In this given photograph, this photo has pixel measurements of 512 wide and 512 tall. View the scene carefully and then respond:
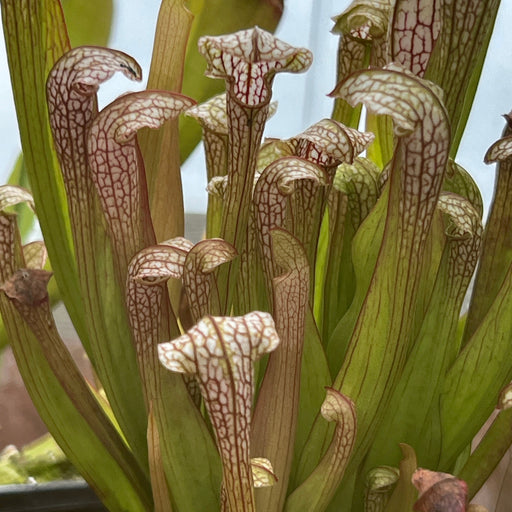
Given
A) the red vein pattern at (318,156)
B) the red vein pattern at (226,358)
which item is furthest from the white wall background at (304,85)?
the red vein pattern at (226,358)

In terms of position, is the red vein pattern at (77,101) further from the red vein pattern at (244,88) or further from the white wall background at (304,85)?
the white wall background at (304,85)

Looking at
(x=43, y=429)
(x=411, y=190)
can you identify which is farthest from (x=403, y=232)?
(x=43, y=429)

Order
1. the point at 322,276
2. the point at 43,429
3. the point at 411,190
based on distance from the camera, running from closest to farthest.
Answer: the point at 411,190
the point at 322,276
the point at 43,429

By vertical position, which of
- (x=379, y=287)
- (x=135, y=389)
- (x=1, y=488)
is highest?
(x=379, y=287)

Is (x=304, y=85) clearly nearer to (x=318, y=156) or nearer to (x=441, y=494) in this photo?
(x=318, y=156)

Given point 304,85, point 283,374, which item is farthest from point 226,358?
point 304,85

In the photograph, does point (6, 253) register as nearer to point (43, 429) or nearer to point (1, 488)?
point (1, 488)
